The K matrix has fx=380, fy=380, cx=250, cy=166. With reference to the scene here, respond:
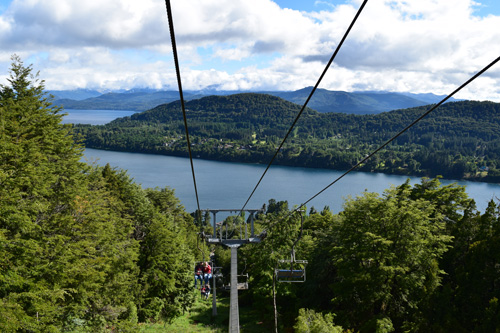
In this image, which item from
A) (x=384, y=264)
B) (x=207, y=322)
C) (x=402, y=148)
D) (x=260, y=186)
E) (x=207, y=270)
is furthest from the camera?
(x=402, y=148)

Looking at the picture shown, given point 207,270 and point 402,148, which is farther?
point 402,148

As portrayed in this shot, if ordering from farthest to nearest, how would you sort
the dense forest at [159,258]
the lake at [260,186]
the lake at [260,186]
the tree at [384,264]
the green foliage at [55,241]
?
the lake at [260,186] → the lake at [260,186] → the tree at [384,264] → the dense forest at [159,258] → the green foliage at [55,241]

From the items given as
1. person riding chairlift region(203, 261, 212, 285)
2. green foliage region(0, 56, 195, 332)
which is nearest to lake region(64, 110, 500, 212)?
green foliage region(0, 56, 195, 332)

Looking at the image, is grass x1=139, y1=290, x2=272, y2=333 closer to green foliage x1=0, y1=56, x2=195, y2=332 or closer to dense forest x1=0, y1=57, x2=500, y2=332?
dense forest x1=0, y1=57, x2=500, y2=332

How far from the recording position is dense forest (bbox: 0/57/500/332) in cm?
1166

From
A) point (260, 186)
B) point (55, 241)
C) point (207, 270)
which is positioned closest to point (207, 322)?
point (207, 270)

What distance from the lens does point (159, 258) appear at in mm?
22625

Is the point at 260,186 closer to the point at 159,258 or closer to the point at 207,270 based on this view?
the point at 159,258

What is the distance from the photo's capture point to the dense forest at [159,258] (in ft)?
38.2

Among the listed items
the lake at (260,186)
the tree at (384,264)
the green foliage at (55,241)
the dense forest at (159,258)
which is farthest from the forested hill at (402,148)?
the green foliage at (55,241)

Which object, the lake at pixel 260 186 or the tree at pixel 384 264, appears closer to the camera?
the tree at pixel 384 264

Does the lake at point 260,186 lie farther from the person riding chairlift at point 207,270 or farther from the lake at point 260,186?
the person riding chairlift at point 207,270

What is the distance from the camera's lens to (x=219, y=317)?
25.5 m

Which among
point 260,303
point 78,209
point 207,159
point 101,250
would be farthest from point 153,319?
point 207,159
